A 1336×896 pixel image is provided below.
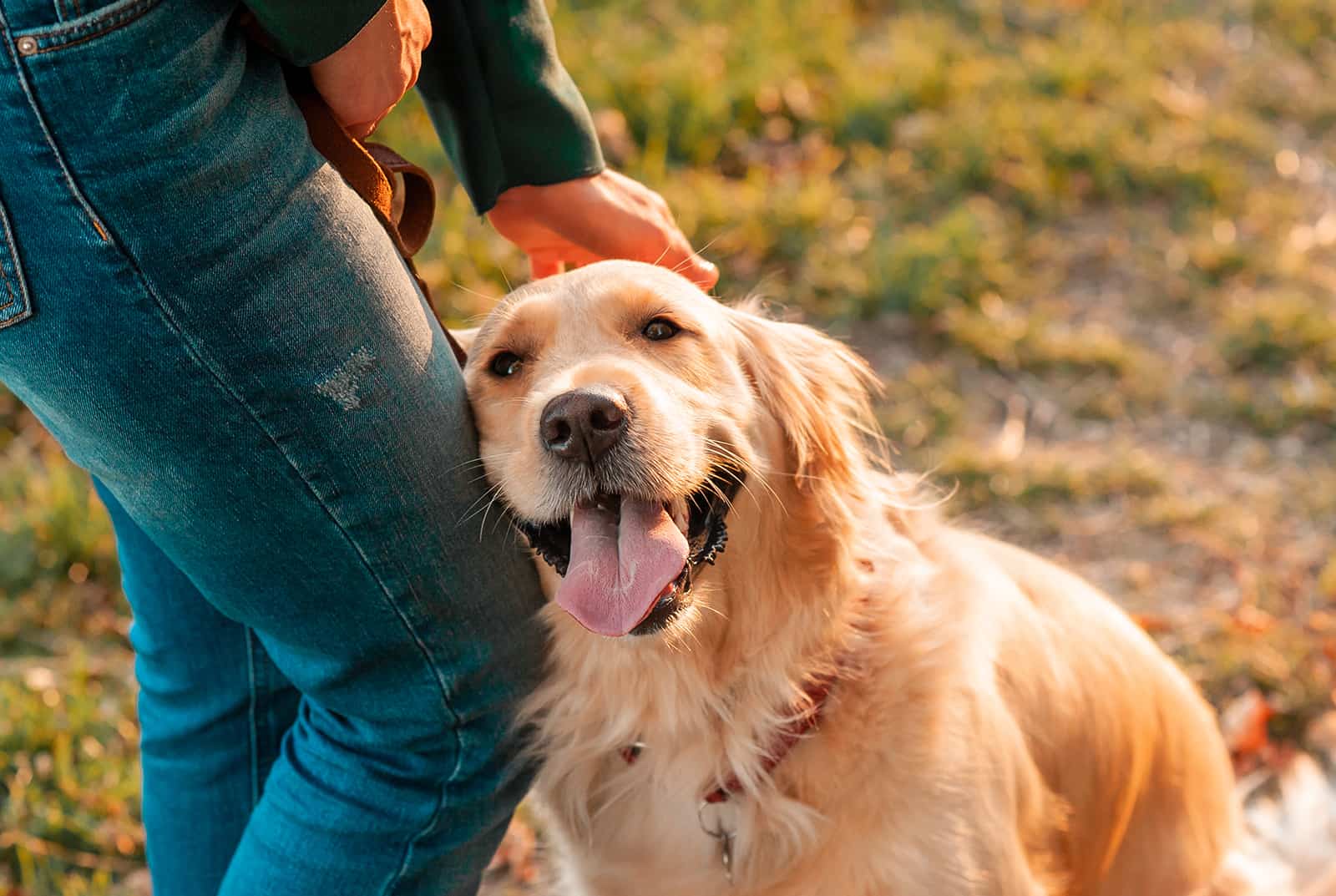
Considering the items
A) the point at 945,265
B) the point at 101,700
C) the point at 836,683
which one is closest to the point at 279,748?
the point at 836,683

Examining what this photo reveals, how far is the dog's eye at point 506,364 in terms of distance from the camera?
203cm

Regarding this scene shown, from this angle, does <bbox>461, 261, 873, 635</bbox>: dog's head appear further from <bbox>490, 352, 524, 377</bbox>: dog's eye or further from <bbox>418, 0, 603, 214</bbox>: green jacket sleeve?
<bbox>418, 0, 603, 214</bbox>: green jacket sleeve

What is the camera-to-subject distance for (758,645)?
79.9 inches

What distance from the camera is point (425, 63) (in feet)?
6.10

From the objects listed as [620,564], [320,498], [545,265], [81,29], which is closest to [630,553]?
[620,564]

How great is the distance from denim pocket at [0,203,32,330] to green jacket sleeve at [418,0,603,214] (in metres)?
0.74

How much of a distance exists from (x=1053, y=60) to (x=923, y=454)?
9.54 ft

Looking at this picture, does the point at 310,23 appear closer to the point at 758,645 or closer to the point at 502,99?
the point at 502,99

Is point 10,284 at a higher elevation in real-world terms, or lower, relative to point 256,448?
higher

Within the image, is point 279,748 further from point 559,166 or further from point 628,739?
point 559,166

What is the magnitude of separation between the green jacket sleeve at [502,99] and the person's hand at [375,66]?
199 millimetres

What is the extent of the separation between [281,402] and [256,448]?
0.20ft

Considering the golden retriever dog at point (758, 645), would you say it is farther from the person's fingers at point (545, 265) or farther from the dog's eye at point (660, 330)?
the person's fingers at point (545, 265)

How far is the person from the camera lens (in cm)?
126
